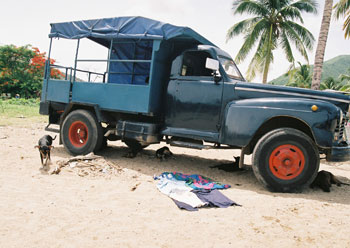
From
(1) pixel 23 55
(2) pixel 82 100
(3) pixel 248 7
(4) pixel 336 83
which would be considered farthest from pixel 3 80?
(4) pixel 336 83

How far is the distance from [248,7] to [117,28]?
13.5m

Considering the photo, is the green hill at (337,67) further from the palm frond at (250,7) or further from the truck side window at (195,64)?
the truck side window at (195,64)

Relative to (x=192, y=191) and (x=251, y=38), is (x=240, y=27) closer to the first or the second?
(x=251, y=38)

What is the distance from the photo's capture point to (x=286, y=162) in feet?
15.0

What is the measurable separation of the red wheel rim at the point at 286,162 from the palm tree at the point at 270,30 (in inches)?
494

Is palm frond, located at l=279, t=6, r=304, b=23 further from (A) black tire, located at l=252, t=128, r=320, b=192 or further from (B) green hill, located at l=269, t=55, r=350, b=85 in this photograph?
(B) green hill, located at l=269, t=55, r=350, b=85

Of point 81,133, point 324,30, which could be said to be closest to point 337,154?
point 81,133

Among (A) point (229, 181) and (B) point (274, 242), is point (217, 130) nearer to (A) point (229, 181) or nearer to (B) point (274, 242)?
(A) point (229, 181)

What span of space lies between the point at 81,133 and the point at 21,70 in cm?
2591

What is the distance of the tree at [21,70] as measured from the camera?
27438 mm

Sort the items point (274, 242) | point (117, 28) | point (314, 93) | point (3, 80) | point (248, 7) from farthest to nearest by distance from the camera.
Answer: point (3, 80) < point (248, 7) < point (117, 28) < point (314, 93) < point (274, 242)

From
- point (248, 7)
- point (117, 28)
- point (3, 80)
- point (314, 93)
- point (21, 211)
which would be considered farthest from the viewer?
point (3, 80)

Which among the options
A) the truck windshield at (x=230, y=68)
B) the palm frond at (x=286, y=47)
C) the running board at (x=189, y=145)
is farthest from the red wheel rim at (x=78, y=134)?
the palm frond at (x=286, y=47)

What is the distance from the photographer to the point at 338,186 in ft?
17.2
